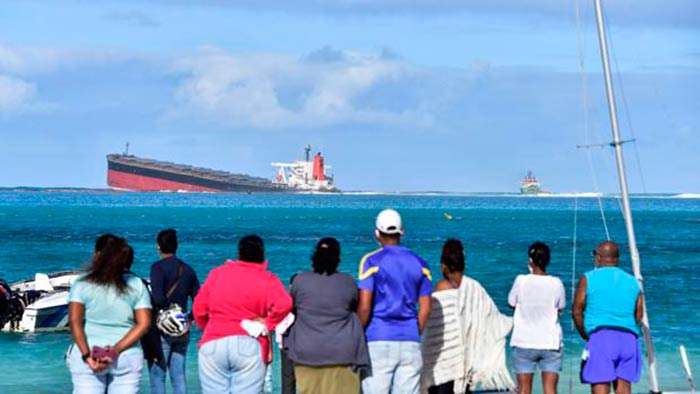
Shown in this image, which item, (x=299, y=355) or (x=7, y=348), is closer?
(x=299, y=355)

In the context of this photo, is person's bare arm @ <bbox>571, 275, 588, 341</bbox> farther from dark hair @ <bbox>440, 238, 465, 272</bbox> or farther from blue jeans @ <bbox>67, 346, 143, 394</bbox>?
blue jeans @ <bbox>67, 346, 143, 394</bbox>

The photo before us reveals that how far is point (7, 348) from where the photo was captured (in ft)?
67.2

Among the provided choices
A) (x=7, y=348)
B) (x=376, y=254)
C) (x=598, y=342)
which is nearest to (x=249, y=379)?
(x=376, y=254)

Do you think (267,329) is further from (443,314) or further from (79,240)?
(79,240)

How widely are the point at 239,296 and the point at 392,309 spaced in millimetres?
963

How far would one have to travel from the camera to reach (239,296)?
8.10 m

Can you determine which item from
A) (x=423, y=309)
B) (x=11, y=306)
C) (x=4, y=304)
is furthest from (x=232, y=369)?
(x=11, y=306)

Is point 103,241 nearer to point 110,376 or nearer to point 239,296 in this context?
point 110,376

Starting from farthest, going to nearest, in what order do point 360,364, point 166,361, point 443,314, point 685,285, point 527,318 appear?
point 685,285
point 166,361
point 527,318
point 443,314
point 360,364

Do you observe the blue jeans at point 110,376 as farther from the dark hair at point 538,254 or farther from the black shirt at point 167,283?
the dark hair at point 538,254

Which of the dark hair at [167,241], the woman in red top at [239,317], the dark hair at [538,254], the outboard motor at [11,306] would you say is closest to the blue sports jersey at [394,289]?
the woman in red top at [239,317]

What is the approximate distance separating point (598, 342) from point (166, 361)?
3.27 m

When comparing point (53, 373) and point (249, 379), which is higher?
point (249, 379)

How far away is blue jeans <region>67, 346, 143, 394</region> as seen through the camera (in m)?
7.57
